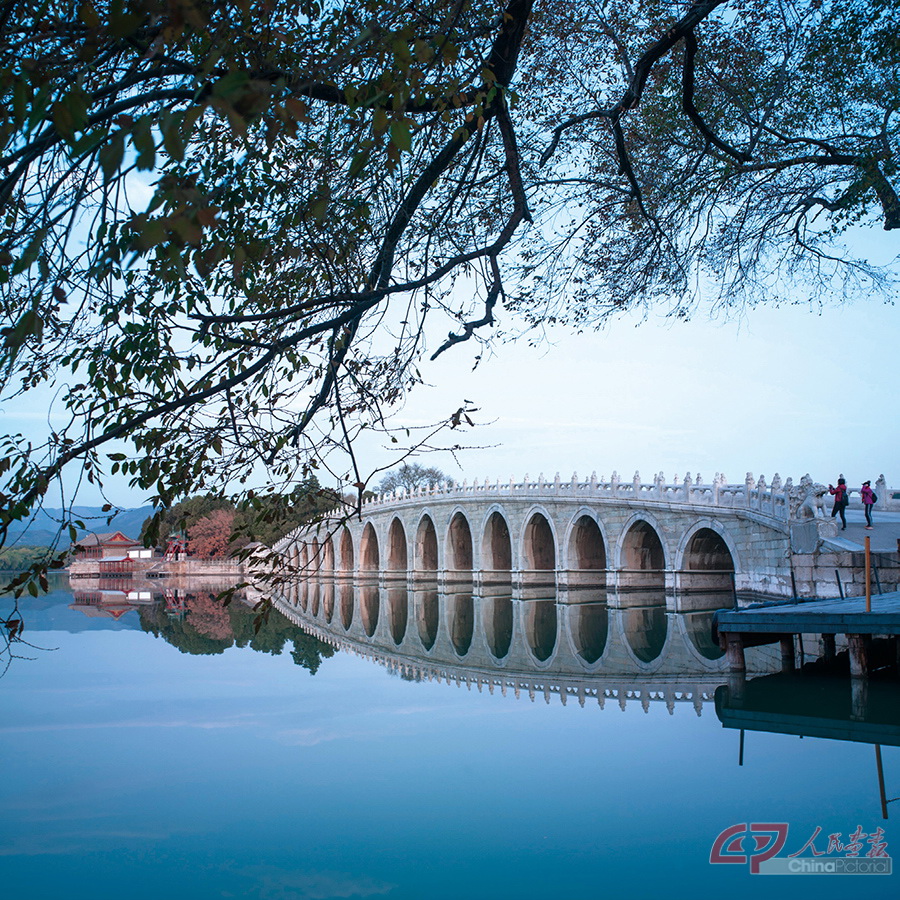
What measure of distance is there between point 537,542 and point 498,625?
1161cm

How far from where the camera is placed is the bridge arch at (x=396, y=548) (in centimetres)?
4113

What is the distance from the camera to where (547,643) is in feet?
51.4

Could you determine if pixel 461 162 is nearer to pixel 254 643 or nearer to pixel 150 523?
pixel 150 523

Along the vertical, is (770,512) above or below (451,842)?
above

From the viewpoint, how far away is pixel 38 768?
24.1 feet

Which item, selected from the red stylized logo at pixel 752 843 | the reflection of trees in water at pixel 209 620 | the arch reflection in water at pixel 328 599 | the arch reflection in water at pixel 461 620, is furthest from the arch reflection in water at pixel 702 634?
the arch reflection in water at pixel 328 599

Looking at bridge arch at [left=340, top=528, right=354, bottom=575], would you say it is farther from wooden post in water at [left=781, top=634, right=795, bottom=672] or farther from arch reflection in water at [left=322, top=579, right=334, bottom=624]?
Answer: wooden post in water at [left=781, top=634, right=795, bottom=672]

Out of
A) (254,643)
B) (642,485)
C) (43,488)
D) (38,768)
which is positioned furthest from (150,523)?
(642,485)

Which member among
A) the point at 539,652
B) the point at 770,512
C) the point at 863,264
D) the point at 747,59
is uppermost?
the point at 747,59

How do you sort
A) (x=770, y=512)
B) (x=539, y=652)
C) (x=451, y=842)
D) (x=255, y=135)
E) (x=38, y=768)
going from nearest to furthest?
(x=255, y=135) → (x=451, y=842) → (x=38, y=768) → (x=539, y=652) → (x=770, y=512)

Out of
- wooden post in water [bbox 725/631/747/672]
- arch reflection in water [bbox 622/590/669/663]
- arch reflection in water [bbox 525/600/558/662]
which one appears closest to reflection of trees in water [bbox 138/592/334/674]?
arch reflection in water [bbox 525/600/558/662]

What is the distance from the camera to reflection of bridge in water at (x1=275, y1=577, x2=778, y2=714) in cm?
1099

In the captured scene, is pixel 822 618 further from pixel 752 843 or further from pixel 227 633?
pixel 227 633

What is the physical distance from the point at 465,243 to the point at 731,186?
12.3ft
